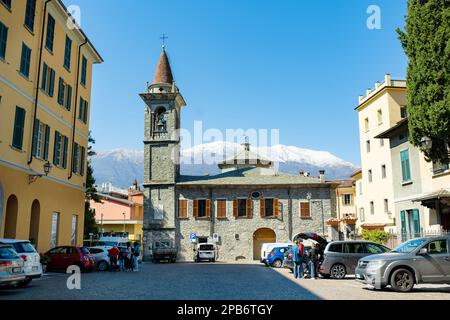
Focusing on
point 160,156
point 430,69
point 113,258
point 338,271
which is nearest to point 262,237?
point 160,156

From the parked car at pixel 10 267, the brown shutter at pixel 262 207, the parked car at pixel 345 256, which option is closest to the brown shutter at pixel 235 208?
the brown shutter at pixel 262 207

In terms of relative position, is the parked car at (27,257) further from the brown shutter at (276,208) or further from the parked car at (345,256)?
the brown shutter at (276,208)

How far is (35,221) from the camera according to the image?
67.8 ft

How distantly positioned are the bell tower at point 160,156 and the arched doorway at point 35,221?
21219 millimetres

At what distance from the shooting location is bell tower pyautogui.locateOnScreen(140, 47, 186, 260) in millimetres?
42188

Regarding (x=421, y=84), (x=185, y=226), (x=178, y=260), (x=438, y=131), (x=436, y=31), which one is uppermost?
(x=436, y=31)

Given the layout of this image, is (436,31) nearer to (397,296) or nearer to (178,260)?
(397,296)

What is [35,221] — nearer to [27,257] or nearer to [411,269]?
[27,257]

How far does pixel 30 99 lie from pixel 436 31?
17.5 metres

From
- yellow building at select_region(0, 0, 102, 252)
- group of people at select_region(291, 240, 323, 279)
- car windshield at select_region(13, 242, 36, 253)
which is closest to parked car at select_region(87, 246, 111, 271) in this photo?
yellow building at select_region(0, 0, 102, 252)
